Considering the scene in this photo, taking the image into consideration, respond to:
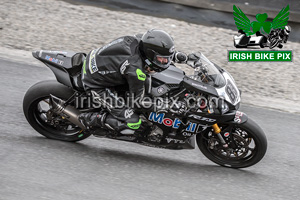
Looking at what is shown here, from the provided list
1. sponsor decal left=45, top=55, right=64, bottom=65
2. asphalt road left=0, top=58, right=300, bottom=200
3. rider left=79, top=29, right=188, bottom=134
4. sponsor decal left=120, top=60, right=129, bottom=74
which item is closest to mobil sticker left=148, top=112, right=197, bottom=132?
rider left=79, top=29, right=188, bottom=134

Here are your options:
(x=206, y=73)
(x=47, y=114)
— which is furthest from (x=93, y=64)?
(x=206, y=73)

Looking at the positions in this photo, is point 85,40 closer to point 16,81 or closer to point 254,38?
point 16,81

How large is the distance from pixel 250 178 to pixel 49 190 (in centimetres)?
249

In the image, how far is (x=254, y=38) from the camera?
30.2 ft

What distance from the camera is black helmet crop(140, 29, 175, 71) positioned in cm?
453

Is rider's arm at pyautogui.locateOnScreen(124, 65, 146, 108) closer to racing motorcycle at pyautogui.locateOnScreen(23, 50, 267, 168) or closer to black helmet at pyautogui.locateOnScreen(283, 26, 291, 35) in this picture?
racing motorcycle at pyautogui.locateOnScreen(23, 50, 267, 168)

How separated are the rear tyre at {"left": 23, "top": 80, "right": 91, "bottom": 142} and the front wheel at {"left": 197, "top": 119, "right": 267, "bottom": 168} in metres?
1.59

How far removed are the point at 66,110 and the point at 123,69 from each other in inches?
46.0

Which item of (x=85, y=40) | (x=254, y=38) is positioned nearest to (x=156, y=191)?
(x=85, y=40)

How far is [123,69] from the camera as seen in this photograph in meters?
4.65

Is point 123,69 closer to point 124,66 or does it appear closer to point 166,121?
point 124,66

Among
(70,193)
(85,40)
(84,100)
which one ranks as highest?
(85,40)

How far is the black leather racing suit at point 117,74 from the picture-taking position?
4.62m

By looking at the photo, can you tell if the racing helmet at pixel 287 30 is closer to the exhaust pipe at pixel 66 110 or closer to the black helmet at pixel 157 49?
the black helmet at pixel 157 49
